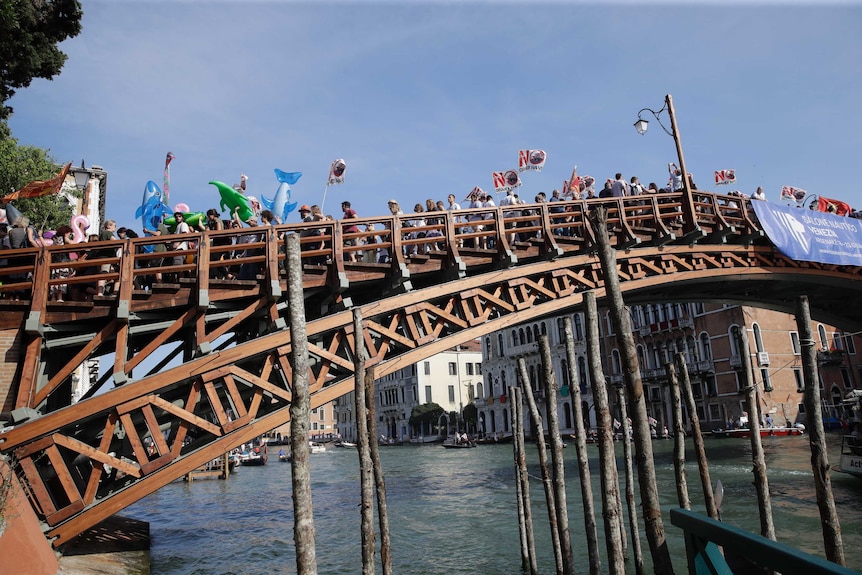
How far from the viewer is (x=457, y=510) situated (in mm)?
21031

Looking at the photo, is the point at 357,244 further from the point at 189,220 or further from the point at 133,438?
the point at 133,438

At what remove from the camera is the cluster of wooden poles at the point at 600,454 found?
20.1 ft

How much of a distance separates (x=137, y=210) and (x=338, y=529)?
11096mm

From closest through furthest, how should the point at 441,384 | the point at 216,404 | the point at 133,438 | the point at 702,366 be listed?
the point at 133,438
the point at 216,404
the point at 702,366
the point at 441,384

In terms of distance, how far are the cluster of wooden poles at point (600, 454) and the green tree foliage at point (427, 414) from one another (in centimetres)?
7204

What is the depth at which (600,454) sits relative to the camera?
27.4 feet

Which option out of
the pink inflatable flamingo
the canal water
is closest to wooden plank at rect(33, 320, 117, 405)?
the pink inflatable flamingo

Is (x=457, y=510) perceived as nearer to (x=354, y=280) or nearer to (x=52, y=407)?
(x=354, y=280)

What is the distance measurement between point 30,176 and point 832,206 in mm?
33484

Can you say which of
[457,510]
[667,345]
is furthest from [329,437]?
[457,510]

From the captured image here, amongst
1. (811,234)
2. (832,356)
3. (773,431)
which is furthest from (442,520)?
(832,356)

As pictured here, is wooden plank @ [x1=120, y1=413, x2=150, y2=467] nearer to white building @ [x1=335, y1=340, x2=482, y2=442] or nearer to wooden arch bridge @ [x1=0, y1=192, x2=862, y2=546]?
wooden arch bridge @ [x1=0, y1=192, x2=862, y2=546]

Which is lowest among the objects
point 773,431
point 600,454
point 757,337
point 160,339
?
point 773,431

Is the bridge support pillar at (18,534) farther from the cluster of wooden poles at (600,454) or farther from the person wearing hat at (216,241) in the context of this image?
the person wearing hat at (216,241)
